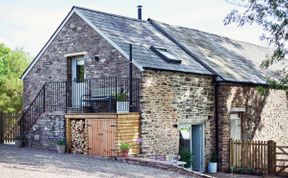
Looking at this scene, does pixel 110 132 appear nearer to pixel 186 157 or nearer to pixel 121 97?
pixel 121 97

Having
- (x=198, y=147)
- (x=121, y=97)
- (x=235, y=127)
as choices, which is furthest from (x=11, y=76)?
(x=121, y=97)

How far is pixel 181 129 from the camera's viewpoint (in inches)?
772

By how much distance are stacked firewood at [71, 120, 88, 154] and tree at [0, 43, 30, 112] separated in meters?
14.2

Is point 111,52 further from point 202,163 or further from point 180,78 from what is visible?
point 202,163

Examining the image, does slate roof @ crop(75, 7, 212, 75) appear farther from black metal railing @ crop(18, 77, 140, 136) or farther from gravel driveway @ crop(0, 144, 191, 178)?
gravel driveway @ crop(0, 144, 191, 178)

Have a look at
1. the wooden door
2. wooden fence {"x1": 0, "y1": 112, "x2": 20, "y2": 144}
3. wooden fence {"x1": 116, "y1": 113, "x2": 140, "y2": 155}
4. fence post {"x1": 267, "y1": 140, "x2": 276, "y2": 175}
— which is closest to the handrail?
wooden fence {"x1": 0, "y1": 112, "x2": 20, "y2": 144}

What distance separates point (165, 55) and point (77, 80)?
4.21m

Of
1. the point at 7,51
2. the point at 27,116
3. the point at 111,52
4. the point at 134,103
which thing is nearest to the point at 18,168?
the point at 134,103

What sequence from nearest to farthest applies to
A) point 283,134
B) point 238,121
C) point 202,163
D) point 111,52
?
point 111,52
point 202,163
point 238,121
point 283,134

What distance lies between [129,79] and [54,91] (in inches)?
193

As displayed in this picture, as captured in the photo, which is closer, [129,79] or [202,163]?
[129,79]

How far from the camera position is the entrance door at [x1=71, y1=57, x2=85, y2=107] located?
67.2ft

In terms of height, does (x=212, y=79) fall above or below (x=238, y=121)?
above

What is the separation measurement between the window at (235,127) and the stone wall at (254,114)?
221mm
